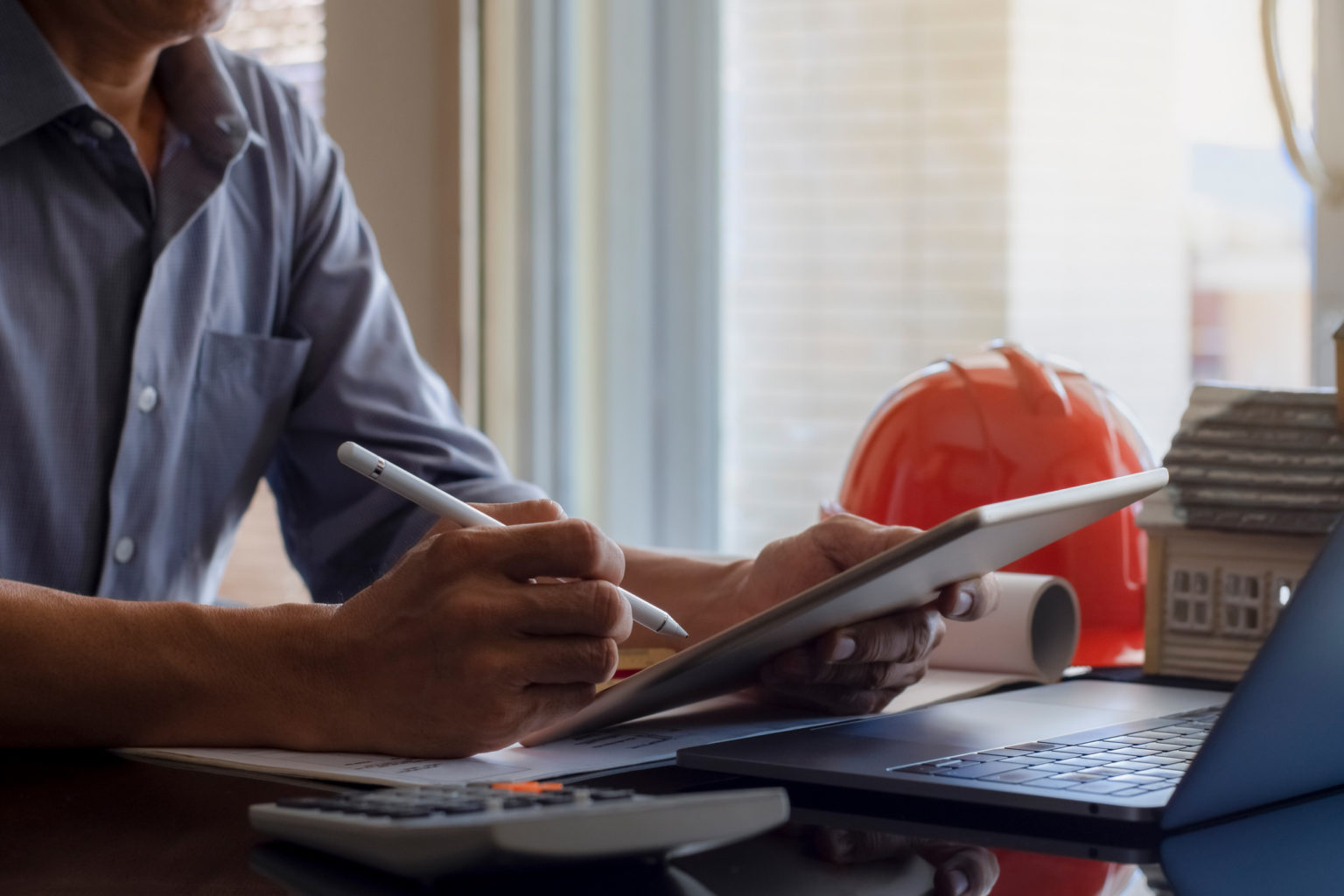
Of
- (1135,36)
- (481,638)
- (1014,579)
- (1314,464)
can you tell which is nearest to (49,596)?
(481,638)

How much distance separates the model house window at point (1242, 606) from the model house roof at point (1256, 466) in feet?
0.11

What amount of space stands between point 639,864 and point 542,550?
18 centimetres

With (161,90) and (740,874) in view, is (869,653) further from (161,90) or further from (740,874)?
(161,90)

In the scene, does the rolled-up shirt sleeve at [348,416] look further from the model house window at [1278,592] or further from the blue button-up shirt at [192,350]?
the model house window at [1278,592]

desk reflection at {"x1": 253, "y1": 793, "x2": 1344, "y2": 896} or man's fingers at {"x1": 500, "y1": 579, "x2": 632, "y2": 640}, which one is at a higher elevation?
man's fingers at {"x1": 500, "y1": 579, "x2": 632, "y2": 640}

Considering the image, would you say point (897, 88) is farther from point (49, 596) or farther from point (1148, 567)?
point (49, 596)

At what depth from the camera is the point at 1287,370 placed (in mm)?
1787

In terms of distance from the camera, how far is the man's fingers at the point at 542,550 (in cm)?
62

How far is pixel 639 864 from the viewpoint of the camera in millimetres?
478

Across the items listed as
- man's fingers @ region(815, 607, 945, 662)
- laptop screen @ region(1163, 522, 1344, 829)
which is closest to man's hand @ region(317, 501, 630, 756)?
man's fingers @ region(815, 607, 945, 662)

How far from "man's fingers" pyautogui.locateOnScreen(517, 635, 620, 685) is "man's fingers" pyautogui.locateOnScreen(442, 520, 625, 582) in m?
0.03

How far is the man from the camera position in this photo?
2.14 feet

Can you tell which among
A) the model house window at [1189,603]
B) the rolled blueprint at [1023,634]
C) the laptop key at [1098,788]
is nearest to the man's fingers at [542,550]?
the laptop key at [1098,788]

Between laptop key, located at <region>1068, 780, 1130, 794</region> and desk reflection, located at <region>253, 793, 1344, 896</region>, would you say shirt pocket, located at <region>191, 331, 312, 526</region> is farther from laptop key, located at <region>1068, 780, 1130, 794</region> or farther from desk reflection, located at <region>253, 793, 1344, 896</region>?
laptop key, located at <region>1068, 780, 1130, 794</region>
